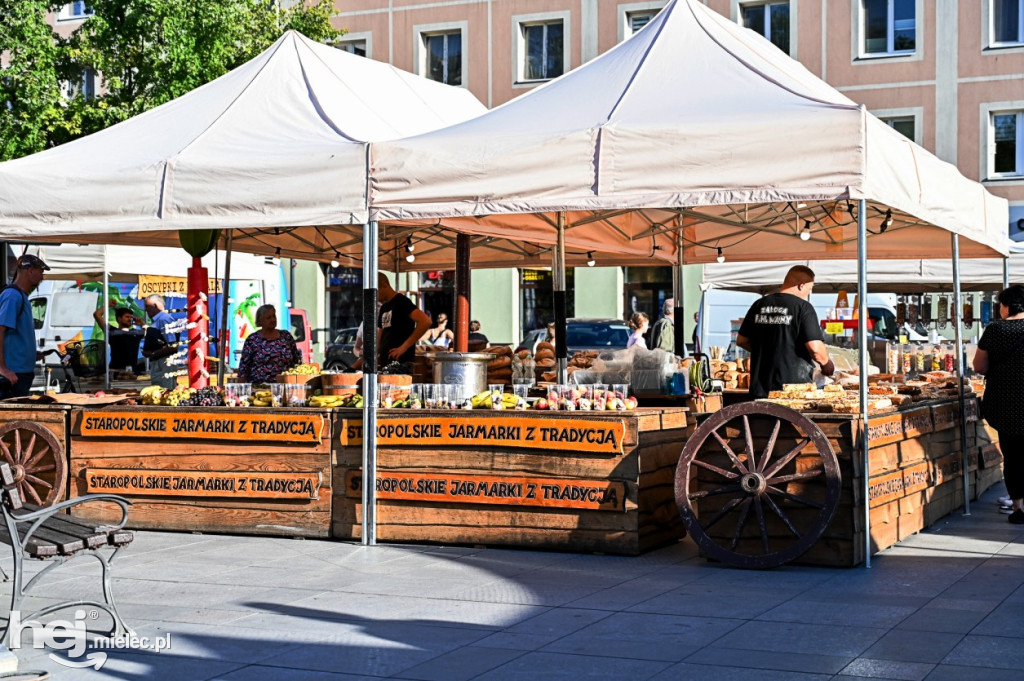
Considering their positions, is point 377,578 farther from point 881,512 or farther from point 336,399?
point 881,512

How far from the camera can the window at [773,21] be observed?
3183 centimetres

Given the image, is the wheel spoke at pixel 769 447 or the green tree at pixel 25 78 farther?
the green tree at pixel 25 78

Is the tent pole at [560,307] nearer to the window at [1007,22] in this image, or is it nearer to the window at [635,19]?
the window at [1007,22]

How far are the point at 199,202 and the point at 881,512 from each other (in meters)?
5.07

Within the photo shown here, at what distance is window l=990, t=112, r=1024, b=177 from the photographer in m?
30.4

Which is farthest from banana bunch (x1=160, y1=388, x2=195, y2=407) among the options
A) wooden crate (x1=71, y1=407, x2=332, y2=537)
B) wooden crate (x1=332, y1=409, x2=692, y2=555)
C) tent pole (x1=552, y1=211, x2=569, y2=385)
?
tent pole (x1=552, y1=211, x2=569, y2=385)

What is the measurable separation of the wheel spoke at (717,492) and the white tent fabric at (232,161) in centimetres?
286

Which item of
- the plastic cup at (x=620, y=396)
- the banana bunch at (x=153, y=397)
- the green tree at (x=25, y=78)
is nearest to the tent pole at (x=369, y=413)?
the plastic cup at (x=620, y=396)

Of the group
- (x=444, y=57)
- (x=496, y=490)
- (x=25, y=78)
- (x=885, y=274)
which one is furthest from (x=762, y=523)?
(x=444, y=57)

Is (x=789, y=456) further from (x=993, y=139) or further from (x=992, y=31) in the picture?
(x=992, y=31)

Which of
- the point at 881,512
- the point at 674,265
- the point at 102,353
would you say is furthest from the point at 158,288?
the point at 881,512

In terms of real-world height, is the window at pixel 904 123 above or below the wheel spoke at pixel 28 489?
above

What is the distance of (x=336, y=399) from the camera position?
10133mm

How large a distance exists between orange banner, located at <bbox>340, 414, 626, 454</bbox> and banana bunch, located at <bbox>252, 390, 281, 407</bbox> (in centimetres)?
69
